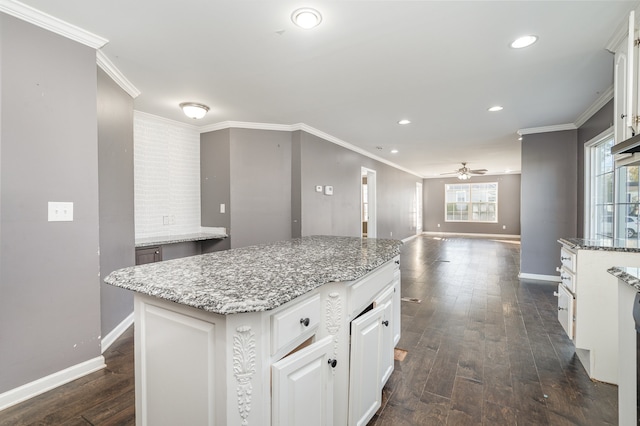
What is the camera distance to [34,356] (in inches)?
73.7

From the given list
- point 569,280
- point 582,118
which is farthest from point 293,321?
point 582,118

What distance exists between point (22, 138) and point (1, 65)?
1.41ft

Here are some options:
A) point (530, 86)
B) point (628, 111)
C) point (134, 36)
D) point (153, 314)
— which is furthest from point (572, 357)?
point (134, 36)

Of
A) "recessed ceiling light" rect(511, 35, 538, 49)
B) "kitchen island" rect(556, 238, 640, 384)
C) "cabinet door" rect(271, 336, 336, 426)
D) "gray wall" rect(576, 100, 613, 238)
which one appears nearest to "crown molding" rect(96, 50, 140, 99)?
"cabinet door" rect(271, 336, 336, 426)

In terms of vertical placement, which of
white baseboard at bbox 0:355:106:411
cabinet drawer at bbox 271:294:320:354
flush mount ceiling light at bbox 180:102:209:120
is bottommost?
white baseboard at bbox 0:355:106:411

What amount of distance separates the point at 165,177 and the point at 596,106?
5624 mm

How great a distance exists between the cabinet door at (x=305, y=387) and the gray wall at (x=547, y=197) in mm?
4905

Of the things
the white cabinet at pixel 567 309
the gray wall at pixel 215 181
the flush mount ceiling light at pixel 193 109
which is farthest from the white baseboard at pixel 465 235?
the flush mount ceiling light at pixel 193 109

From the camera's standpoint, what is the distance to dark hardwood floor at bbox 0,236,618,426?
167 cm

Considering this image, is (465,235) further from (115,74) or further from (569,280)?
(115,74)

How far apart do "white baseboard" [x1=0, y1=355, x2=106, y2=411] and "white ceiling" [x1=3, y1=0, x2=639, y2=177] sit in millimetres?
2398

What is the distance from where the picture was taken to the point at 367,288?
1.52 meters

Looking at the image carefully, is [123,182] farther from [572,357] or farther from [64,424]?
[572,357]

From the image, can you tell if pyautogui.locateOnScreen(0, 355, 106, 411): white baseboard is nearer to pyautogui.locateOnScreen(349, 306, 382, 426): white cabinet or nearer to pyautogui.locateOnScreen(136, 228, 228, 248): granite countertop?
pyautogui.locateOnScreen(136, 228, 228, 248): granite countertop
